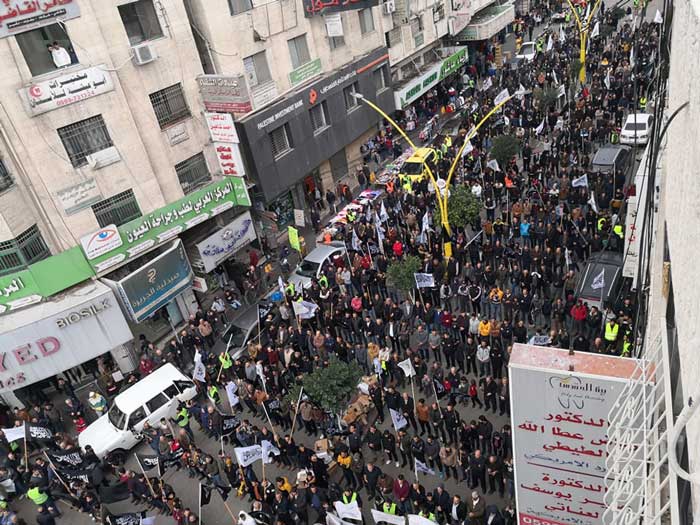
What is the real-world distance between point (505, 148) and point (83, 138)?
16.5 m

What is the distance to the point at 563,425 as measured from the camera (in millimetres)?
8633

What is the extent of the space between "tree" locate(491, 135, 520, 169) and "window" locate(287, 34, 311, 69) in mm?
9257

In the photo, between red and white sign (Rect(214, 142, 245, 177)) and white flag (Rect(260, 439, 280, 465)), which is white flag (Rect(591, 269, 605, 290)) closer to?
Result: white flag (Rect(260, 439, 280, 465))

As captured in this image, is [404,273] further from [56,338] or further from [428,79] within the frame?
[428,79]

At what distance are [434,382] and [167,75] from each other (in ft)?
45.7

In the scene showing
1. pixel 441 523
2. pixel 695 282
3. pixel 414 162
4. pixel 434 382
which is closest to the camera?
pixel 695 282

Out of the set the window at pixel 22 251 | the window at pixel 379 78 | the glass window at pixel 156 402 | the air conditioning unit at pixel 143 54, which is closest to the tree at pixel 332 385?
the glass window at pixel 156 402

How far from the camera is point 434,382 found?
1510cm

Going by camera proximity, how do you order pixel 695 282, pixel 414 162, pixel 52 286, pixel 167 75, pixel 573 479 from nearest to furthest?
pixel 695 282
pixel 573 479
pixel 52 286
pixel 167 75
pixel 414 162

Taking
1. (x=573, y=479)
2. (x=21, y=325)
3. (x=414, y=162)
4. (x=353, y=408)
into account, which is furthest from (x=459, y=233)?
(x=21, y=325)

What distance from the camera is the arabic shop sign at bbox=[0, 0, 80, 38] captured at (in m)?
16.0

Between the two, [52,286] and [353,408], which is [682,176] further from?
[52,286]

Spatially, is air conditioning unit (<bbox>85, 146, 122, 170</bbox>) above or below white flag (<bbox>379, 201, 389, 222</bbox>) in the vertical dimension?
above

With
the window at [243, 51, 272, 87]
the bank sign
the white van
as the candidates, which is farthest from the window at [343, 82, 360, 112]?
the white van
